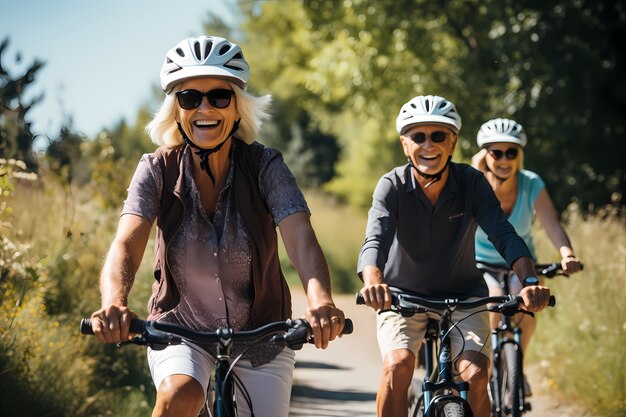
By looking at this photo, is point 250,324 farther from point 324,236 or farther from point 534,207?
point 324,236

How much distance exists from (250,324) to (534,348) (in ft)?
24.8

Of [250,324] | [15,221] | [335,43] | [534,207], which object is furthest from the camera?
[335,43]

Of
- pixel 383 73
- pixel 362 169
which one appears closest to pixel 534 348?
pixel 383 73

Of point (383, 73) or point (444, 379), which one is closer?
point (444, 379)

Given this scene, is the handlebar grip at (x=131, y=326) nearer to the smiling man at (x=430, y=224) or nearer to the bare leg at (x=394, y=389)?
the bare leg at (x=394, y=389)

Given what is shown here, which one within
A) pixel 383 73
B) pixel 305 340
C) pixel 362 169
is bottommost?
pixel 305 340

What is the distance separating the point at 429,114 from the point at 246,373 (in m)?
2.31

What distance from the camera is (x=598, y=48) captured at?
16062mm

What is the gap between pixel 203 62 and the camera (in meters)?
4.47

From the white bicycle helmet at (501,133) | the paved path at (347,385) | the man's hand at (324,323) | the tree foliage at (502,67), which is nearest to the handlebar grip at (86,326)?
the man's hand at (324,323)

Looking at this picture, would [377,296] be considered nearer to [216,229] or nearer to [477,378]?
[477,378]

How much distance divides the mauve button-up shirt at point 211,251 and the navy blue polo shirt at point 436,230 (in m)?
1.62

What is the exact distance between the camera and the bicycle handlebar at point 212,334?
394cm

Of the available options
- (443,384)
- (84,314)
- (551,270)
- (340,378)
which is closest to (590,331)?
(551,270)
